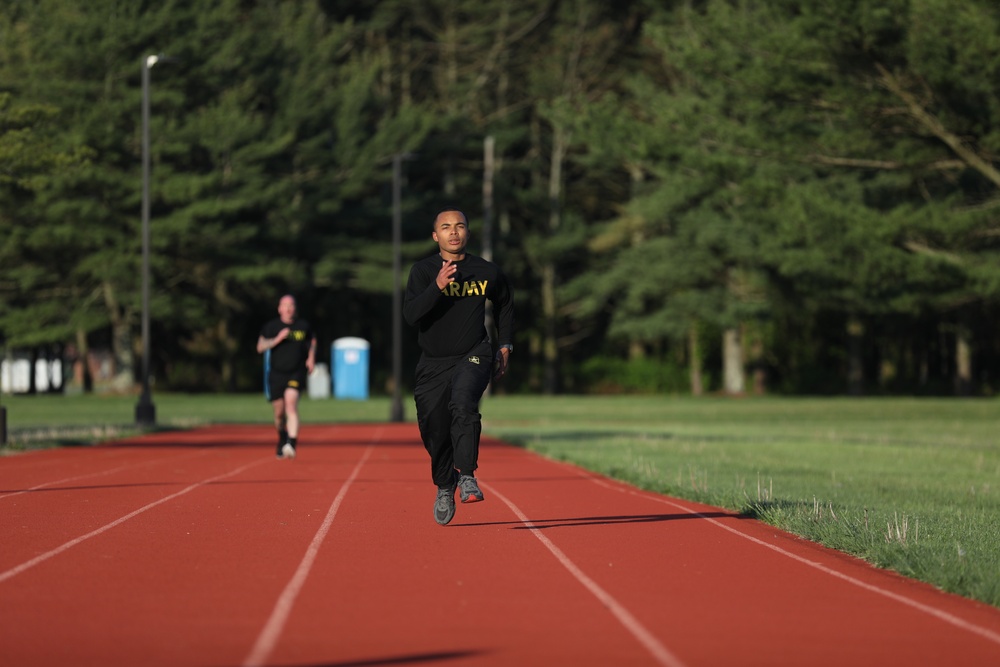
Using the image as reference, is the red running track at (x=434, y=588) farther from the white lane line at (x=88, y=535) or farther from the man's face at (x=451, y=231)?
the man's face at (x=451, y=231)

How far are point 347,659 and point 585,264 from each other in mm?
67314

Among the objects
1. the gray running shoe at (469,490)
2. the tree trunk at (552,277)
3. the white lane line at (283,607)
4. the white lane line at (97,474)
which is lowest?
the white lane line at (283,607)

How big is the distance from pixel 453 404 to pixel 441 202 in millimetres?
57653

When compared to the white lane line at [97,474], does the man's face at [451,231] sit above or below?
above

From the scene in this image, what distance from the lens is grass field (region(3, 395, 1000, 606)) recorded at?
1096cm

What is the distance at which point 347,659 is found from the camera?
255 inches

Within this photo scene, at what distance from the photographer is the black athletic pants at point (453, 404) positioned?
10820 millimetres

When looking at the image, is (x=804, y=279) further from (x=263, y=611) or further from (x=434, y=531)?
(x=263, y=611)

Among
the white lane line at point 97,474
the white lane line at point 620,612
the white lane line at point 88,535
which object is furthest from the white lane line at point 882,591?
the white lane line at point 97,474

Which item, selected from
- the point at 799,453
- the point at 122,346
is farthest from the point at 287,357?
the point at 122,346

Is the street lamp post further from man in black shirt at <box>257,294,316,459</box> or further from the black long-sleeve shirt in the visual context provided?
the black long-sleeve shirt

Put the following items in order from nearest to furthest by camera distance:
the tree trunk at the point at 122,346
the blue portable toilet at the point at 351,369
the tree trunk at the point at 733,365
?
the blue portable toilet at the point at 351,369
the tree trunk at the point at 122,346
the tree trunk at the point at 733,365

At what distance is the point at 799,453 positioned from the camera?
23781 millimetres

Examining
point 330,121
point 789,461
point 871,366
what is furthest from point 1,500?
point 871,366
